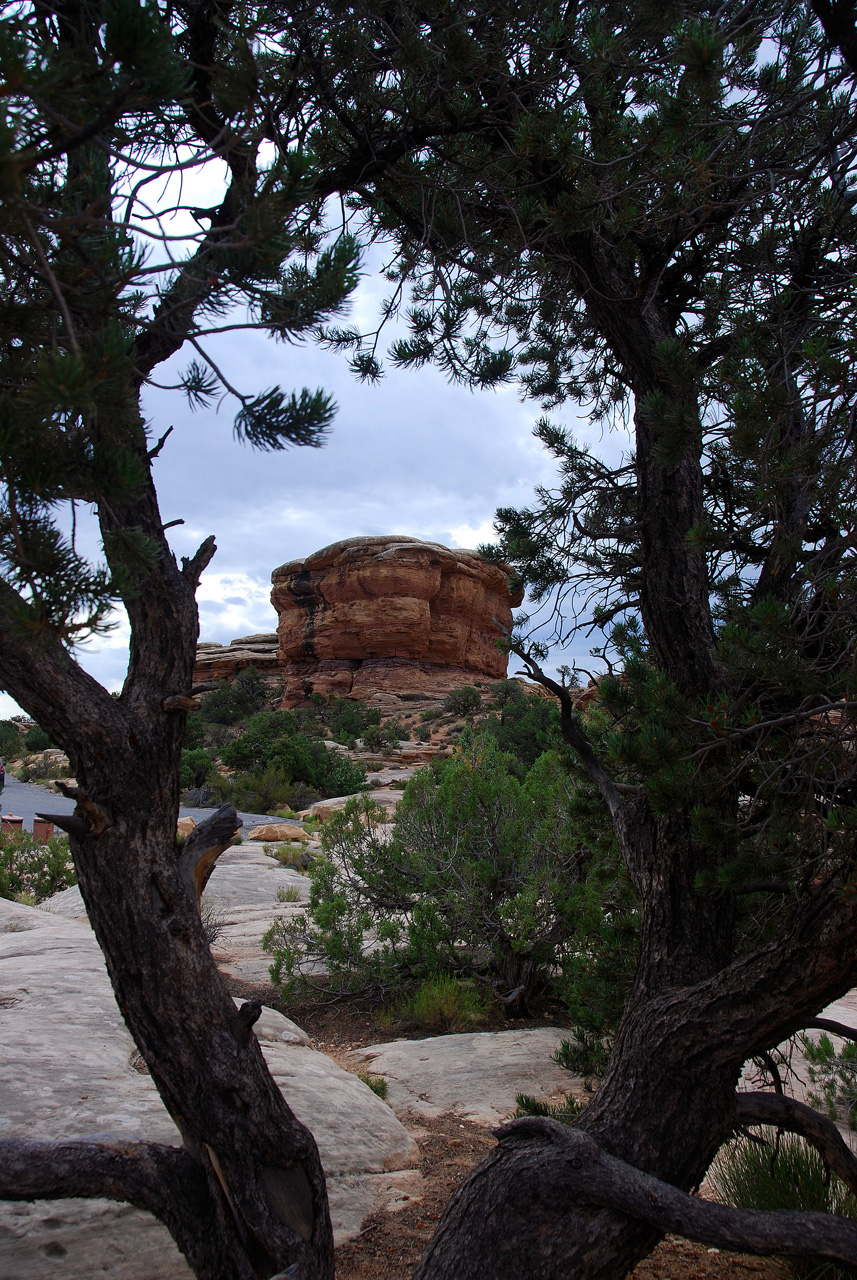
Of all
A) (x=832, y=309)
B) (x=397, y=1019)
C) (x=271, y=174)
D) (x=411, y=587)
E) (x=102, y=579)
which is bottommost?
(x=397, y=1019)

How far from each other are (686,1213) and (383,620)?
38018 mm

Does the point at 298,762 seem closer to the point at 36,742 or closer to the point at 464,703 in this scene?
→ the point at 464,703

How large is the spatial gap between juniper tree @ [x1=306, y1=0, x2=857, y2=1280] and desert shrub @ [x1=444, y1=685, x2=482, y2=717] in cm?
3145

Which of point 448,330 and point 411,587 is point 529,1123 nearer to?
point 448,330

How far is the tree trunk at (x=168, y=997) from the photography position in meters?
2.12

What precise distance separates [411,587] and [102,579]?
3894 centimetres

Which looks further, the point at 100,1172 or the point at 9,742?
the point at 9,742

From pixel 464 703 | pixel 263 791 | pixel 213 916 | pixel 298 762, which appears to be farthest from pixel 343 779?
pixel 464 703

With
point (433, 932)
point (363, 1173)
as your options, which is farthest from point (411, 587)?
point (363, 1173)

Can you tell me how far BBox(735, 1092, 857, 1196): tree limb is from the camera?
2418mm

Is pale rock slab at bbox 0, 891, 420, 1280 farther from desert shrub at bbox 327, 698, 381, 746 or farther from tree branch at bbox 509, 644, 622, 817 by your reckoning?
desert shrub at bbox 327, 698, 381, 746

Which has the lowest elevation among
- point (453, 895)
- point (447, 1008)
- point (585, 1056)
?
point (447, 1008)

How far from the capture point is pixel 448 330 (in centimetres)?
362

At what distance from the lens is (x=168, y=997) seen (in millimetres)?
2119
